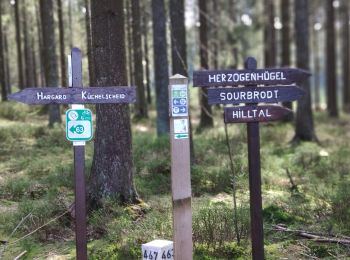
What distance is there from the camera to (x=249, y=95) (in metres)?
5.64

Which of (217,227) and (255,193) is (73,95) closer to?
(255,193)

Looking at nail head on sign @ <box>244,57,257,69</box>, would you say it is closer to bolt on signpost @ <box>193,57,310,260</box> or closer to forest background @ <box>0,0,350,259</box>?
bolt on signpost @ <box>193,57,310,260</box>

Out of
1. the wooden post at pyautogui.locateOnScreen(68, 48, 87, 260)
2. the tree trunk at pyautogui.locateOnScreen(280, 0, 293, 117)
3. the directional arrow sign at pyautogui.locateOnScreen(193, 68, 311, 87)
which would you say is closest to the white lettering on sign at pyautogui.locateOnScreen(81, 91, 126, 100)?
the wooden post at pyautogui.locateOnScreen(68, 48, 87, 260)

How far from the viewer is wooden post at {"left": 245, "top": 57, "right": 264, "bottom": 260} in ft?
18.7

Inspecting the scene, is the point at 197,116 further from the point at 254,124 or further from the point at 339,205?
the point at 254,124

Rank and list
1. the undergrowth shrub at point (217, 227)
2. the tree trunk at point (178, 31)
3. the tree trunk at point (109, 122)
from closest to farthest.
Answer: the undergrowth shrub at point (217, 227), the tree trunk at point (109, 122), the tree trunk at point (178, 31)

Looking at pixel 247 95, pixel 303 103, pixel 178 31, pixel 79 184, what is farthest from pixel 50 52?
pixel 247 95

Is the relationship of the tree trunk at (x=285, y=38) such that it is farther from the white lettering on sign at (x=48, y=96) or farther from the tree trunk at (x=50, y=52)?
the white lettering on sign at (x=48, y=96)

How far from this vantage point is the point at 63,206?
7523 mm

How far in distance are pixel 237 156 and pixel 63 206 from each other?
15.9 ft

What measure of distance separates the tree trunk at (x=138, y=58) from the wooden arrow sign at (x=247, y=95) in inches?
386

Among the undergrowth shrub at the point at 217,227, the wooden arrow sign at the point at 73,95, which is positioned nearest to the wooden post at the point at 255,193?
the undergrowth shrub at the point at 217,227

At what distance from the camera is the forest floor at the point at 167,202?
21.2 ft

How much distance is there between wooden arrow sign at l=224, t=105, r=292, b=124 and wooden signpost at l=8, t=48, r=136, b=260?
150cm
